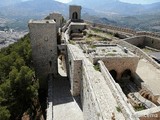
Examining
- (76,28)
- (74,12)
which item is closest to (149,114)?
(76,28)

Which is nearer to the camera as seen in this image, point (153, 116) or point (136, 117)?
point (136, 117)

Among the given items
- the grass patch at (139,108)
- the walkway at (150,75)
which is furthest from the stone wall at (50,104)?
the walkway at (150,75)

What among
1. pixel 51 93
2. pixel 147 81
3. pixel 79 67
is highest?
pixel 79 67

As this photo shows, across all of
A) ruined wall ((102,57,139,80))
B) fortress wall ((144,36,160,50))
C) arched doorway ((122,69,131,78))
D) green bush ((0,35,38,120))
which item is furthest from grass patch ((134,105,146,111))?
fortress wall ((144,36,160,50))

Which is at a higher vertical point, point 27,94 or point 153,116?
point 153,116

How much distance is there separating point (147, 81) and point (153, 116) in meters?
8.91

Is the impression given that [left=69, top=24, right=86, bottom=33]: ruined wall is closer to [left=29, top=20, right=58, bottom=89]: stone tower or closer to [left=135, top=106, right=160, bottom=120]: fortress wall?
[left=29, top=20, right=58, bottom=89]: stone tower

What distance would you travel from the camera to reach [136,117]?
11938 mm

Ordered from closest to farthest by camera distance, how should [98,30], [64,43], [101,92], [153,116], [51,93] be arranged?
[153,116], [101,92], [51,93], [64,43], [98,30]

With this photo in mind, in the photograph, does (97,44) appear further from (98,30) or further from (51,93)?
(98,30)

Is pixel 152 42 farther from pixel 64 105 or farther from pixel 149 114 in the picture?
pixel 149 114

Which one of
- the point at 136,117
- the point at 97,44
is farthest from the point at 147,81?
the point at 136,117

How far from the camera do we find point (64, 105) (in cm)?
2105

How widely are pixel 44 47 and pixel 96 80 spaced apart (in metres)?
11.7
